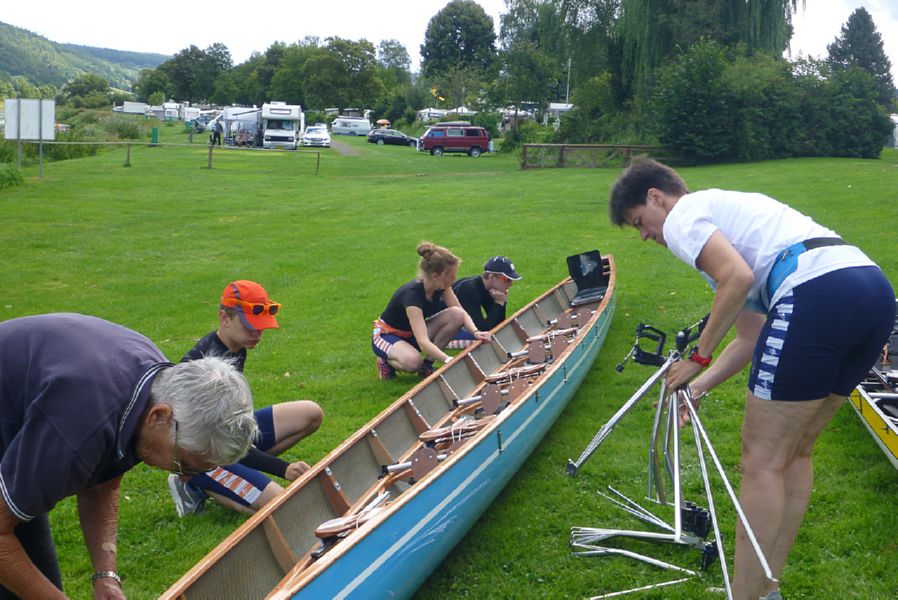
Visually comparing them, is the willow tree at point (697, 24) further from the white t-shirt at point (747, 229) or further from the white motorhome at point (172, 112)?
the white motorhome at point (172, 112)

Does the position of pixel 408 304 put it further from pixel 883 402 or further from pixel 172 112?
pixel 172 112

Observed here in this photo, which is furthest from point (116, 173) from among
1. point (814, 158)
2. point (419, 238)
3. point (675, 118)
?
point (814, 158)

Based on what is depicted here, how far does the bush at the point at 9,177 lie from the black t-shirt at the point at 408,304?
727 inches

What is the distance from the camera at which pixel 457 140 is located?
4644 centimetres

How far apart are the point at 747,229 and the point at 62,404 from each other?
9.37ft

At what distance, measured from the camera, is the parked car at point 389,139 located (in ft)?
185

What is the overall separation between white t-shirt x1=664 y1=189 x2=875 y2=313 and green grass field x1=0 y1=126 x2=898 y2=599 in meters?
1.81

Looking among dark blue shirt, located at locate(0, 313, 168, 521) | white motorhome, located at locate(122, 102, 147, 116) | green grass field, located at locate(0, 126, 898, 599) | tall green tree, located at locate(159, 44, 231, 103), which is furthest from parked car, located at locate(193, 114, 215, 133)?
dark blue shirt, located at locate(0, 313, 168, 521)

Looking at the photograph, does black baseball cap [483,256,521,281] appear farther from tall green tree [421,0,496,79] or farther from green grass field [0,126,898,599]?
tall green tree [421,0,496,79]

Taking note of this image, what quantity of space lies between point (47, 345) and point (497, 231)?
14992mm

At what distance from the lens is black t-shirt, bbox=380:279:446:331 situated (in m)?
7.86

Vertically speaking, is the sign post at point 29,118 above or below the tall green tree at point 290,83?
below

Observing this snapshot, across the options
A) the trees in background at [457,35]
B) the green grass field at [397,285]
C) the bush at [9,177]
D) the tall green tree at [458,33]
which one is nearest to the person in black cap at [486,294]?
the green grass field at [397,285]

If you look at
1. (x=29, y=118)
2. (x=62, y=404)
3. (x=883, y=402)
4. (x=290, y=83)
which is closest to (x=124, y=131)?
(x=29, y=118)
